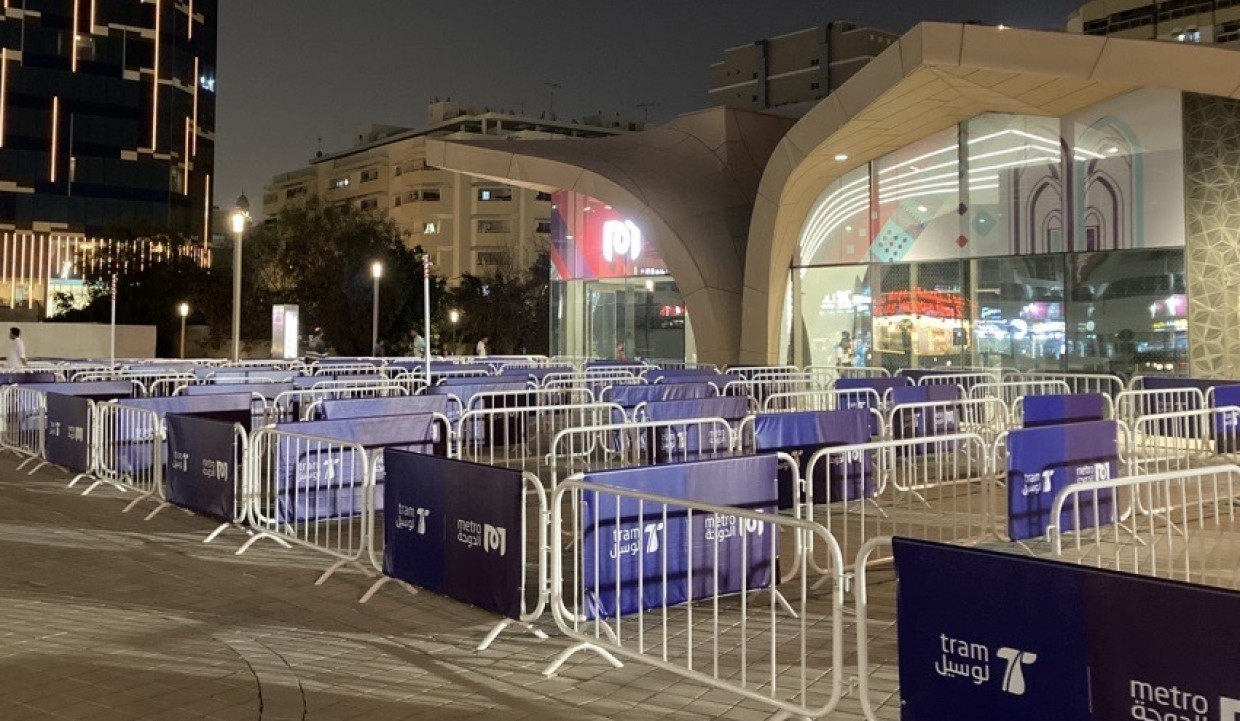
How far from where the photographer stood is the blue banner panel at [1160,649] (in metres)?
3.57

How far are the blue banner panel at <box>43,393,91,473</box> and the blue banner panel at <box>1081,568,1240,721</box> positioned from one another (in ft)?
42.6

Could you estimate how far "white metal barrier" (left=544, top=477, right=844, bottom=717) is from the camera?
606 cm

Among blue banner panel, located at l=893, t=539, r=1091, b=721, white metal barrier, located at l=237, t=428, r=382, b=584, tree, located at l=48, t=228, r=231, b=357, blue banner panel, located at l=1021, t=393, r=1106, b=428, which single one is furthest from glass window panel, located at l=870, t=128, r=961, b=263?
tree, located at l=48, t=228, r=231, b=357

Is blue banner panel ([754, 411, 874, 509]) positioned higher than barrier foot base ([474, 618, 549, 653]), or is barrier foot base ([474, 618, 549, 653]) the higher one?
blue banner panel ([754, 411, 874, 509])

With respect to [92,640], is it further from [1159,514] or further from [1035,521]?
[1159,514]

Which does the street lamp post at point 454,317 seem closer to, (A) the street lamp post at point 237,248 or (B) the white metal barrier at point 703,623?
(A) the street lamp post at point 237,248

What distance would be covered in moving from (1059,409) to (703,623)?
21.8ft

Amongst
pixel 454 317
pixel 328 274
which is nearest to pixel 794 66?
pixel 454 317

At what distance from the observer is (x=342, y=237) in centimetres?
5647

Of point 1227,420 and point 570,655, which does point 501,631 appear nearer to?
point 570,655

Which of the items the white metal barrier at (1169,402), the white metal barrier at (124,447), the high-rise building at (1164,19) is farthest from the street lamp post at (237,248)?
the high-rise building at (1164,19)

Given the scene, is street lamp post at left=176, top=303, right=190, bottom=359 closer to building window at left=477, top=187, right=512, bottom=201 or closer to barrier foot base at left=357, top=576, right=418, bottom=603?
building window at left=477, top=187, right=512, bottom=201

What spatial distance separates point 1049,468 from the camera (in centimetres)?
902

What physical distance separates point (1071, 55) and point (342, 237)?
43430 millimetres
